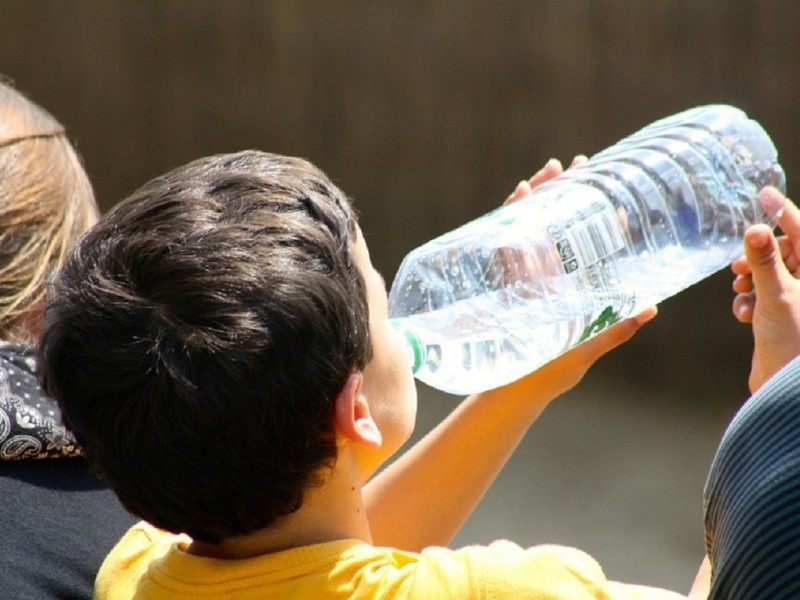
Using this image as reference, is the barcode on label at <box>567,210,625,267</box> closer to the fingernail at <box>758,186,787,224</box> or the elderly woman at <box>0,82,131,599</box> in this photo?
the fingernail at <box>758,186,787,224</box>

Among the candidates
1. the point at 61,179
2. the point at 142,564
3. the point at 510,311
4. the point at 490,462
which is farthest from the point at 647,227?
the point at 142,564

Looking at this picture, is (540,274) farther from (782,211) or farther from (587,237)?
(782,211)

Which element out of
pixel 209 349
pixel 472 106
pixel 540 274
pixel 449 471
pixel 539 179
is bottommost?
pixel 472 106

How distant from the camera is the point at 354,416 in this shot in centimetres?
84

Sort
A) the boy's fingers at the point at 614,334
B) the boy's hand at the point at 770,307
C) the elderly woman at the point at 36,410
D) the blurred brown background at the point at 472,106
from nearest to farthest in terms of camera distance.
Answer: the elderly woman at the point at 36,410
the boy's hand at the point at 770,307
the boy's fingers at the point at 614,334
the blurred brown background at the point at 472,106

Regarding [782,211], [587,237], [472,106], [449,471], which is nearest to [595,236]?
[587,237]

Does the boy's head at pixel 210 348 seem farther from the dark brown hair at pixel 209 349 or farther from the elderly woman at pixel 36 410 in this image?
the elderly woman at pixel 36 410

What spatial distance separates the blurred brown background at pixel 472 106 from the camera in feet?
10.8

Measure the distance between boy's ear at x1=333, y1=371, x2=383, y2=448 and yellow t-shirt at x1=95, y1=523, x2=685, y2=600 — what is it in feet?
0.26

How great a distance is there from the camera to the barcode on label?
1.31 metres

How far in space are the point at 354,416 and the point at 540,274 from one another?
23.8 inches

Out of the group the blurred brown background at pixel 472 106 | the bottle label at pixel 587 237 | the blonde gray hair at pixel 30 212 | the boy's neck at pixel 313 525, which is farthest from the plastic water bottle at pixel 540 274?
the blurred brown background at pixel 472 106

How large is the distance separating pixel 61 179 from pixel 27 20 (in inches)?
129

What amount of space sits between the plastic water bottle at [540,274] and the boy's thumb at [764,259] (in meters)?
0.20
